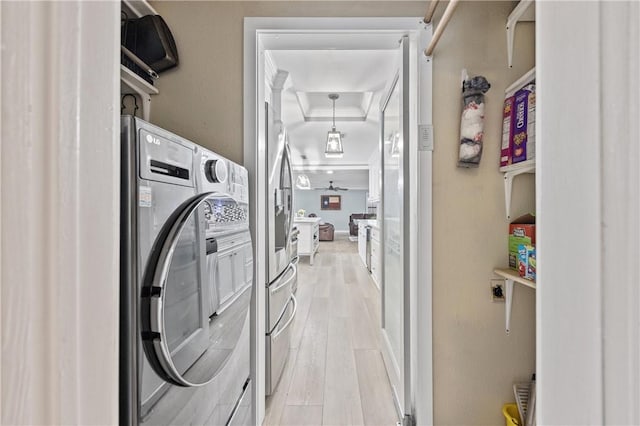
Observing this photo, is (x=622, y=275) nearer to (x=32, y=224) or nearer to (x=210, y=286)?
(x=32, y=224)

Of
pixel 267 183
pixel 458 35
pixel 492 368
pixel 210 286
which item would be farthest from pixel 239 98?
pixel 492 368

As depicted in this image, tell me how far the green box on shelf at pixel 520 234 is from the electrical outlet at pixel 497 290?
0.31 feet

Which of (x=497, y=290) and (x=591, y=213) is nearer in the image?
(x=591, y=213)

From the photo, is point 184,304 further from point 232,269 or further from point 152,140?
→ point 152,140

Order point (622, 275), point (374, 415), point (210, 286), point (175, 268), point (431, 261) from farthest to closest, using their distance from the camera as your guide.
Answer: point (374, 415) < point (431, 261) < point (210, 286) < point (175, 268) < point (622, 275)

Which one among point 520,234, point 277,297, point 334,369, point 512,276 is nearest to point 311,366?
point 334,369

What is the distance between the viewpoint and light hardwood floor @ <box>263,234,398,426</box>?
1611mm

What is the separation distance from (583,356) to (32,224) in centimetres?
56

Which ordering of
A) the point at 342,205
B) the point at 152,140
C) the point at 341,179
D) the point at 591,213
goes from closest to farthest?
the point at 591,213, the point at 152,140, the point at 341,179, the point at 342,205

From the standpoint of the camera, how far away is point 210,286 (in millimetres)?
915

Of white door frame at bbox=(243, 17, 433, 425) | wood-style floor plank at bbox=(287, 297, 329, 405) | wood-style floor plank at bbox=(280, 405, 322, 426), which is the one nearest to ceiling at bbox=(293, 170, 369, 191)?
wood-style floor plank at bbox=(287, 297, 329, 405)

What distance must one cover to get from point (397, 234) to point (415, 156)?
55cm

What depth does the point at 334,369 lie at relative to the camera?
205 cm

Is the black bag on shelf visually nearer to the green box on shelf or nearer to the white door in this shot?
the white door
